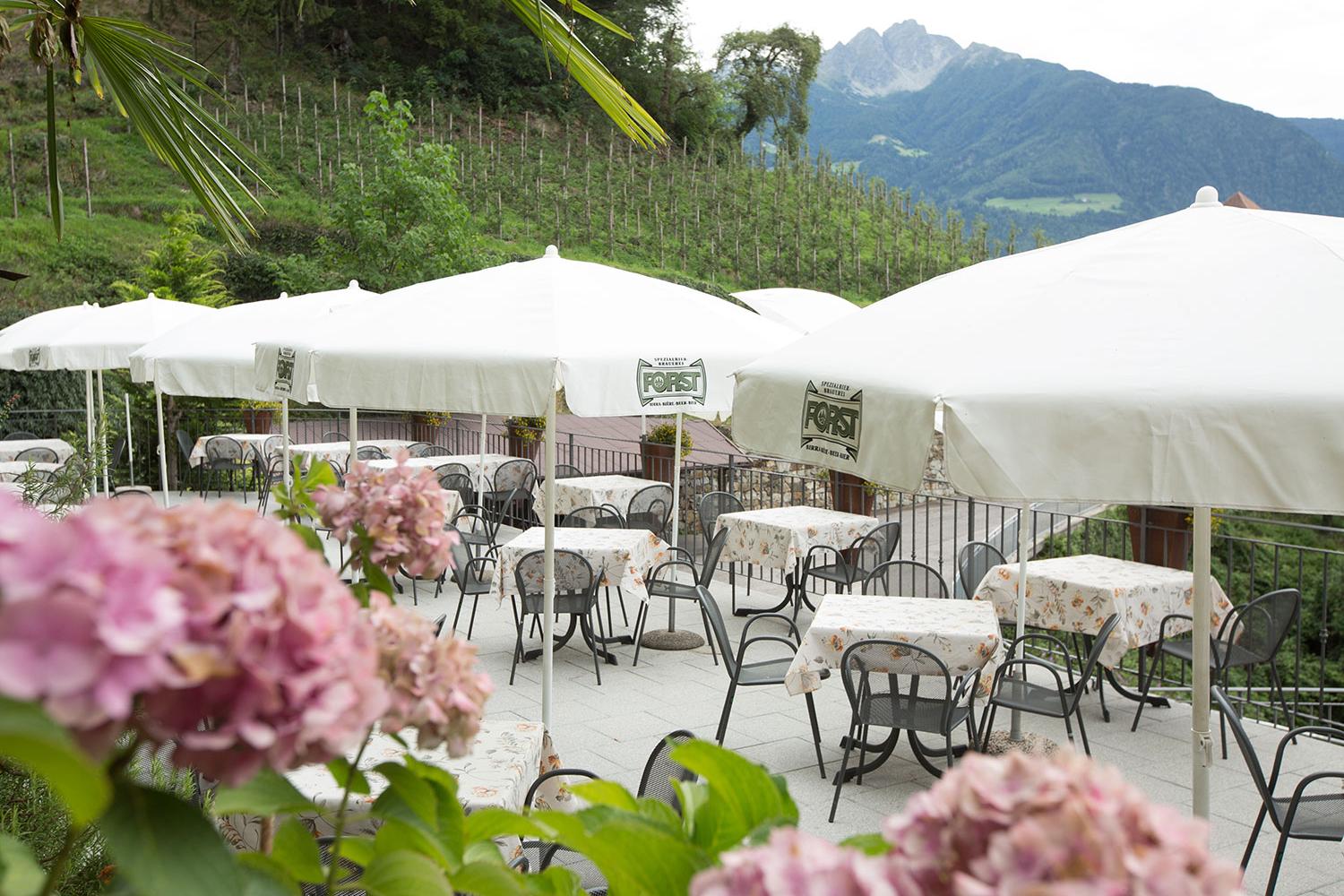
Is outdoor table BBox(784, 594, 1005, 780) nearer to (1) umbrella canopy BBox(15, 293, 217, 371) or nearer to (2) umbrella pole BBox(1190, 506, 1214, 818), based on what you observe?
(2) umbrella pole BBox(1190, 506, 1214, 818)

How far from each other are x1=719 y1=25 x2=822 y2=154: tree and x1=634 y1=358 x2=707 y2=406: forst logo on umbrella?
49.3 metres

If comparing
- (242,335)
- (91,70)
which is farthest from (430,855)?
(242,335)

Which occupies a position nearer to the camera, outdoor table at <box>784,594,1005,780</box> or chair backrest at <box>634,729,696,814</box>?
chair backrest at <box>634,729,696,814</box>

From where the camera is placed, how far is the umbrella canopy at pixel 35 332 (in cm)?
1287

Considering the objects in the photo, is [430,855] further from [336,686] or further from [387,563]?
[387,563]

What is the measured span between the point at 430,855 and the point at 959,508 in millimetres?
18574

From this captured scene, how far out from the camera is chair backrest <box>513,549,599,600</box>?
779cm

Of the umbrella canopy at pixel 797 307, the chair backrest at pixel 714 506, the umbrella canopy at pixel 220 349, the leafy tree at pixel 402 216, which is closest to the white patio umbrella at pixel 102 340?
the umbrella canopy at pixel 220 349

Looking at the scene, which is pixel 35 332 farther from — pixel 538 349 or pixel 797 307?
pixel 538 349

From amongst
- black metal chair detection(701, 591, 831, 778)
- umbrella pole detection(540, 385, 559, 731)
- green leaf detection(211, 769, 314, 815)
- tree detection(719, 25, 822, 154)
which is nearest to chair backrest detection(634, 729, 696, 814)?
umbrella pole detection(540, 385, 559, 731)

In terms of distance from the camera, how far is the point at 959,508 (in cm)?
1891

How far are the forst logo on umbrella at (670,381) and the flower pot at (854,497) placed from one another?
7136mm

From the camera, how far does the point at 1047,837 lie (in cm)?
69

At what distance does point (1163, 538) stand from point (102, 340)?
11.1m
